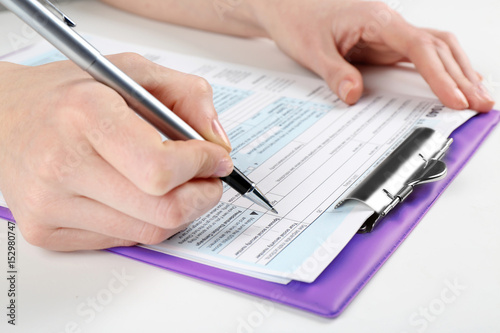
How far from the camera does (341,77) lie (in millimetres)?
834

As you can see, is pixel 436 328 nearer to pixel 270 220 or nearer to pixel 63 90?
pixel 270 220

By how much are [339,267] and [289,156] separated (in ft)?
Result: 0.66

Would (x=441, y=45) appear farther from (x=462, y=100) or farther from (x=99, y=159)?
(x=99, y=159)

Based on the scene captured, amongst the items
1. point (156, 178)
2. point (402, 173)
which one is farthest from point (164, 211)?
point (402, 173)

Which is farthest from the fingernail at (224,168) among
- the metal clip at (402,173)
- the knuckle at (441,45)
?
the knuckle at (441,45)

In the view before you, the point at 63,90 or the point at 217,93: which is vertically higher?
the point at 63,90

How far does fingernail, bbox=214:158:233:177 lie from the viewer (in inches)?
20.1

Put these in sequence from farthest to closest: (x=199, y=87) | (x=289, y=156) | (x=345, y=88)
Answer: (x=345, y=88) → (x=289, y=156) → (x=199, y=87)

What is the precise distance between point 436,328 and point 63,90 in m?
0.38

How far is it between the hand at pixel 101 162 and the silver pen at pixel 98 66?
0.05ft

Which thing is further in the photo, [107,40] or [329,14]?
[107,40]

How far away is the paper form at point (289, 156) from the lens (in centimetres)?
53

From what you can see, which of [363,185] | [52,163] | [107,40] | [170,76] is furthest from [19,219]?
[107,40]

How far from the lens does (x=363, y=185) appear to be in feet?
1.94
